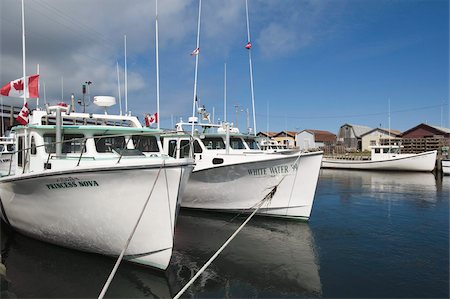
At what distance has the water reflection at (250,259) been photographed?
652 centimetres

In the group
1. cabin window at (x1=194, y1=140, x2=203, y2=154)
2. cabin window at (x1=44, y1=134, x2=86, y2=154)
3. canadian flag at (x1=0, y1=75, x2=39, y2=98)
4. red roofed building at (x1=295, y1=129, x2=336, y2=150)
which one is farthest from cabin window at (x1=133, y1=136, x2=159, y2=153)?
red roofed building at (x1=295, y1=129, x2=336, y2=150)

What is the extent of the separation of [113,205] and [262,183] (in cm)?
613

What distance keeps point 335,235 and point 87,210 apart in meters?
7.39

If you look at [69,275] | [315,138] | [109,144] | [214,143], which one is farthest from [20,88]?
[315,138]

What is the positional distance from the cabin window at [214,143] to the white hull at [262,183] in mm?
1835

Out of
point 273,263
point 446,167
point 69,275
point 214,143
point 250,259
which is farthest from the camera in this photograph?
point 446,167

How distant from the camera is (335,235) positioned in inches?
399

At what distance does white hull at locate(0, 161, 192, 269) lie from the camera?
6691mm

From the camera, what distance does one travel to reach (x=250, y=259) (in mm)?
8109

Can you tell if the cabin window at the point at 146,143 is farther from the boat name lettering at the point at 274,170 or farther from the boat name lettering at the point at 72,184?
the boat name lettering at the point at 274,170

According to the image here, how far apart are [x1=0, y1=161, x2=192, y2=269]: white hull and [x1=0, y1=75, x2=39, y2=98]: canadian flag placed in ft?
13.8

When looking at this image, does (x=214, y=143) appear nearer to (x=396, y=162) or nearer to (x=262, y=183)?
(x=262, y=183)

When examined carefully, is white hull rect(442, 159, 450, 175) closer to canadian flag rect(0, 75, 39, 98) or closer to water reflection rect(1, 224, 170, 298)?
water reflection rect(1, 224, 170, 298)

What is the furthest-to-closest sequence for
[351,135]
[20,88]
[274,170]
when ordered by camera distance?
[351,135]
[274,170]
[20,88]
